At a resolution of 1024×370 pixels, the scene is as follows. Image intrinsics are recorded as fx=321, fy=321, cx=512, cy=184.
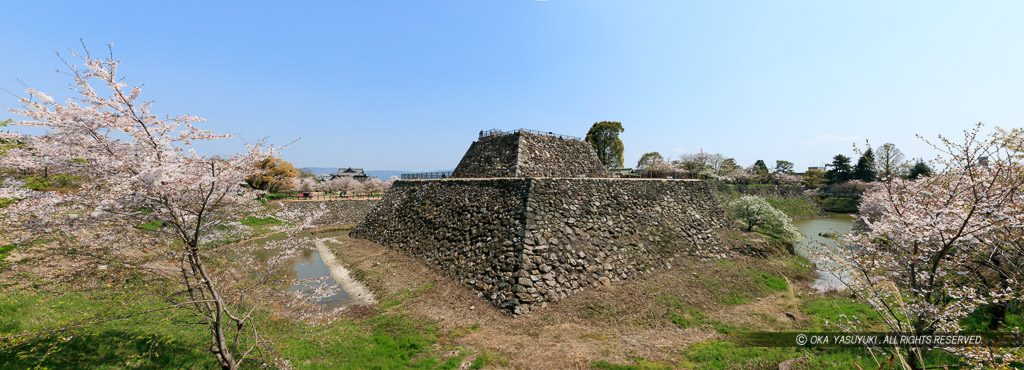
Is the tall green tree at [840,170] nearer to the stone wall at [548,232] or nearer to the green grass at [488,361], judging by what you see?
the stone wall at [548,232]

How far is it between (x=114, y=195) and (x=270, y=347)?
414 centimetres

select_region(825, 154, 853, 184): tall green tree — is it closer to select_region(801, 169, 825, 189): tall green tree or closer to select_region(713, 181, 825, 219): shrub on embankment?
select_region(801, 169, 825, 189): tall green tree

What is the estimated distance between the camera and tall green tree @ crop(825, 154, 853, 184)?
61.5 meters

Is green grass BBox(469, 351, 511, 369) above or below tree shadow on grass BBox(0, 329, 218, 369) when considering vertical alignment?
below

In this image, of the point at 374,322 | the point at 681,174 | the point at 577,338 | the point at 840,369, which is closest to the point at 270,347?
the point at 374,322

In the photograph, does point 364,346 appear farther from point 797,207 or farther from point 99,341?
point 797,207

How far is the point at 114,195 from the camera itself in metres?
5.44

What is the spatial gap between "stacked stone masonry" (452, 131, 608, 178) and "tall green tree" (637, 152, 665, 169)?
3137 centimetres

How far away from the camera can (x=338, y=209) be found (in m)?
42.8

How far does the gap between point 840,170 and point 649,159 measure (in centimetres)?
3756

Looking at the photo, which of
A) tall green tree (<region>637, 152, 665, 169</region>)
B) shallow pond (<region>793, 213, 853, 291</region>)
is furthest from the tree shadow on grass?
tall green tree (<region>637, 152, 665, 169</region>)

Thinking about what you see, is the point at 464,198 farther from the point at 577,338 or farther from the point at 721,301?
the point at 721,301

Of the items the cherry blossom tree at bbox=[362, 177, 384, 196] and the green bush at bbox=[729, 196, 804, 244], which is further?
the cherry blossom tree at bbox=[362, 177, 384, 196]

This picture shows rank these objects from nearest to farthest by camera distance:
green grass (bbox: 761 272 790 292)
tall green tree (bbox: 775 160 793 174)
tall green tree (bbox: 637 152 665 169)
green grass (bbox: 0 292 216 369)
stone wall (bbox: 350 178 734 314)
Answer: green grass (bbox: 0 292 216 369), stone wall (bbox: 350 178 734 314), green grass (bbox: 761 272 790 292), tall green tree (bbox: 637 152 665 169), tall green tree (bbox: 775 160 793 174)
